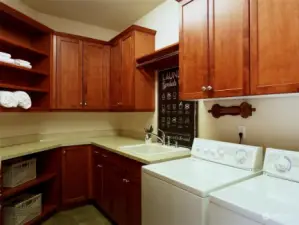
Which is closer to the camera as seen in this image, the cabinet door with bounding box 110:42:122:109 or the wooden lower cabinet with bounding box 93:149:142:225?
the wooden lower cabinet with bounding box 93:149:142:225

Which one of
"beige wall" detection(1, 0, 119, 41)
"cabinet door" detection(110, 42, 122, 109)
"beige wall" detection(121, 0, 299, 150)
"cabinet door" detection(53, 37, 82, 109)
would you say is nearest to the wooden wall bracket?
"beige wall" detection(121, 0, 299, 150)

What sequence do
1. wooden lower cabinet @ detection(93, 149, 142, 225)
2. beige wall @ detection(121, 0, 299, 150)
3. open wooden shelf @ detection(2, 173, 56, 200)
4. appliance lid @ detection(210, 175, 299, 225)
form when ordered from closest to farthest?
appliance lid @ detection(210, 175, 299, 225), beige wall @ detection(121, 0, 299, 150), wooden lower cabinet @ detection(93, 149, 142, 225), open wooden shelf @ detection(2, 173, 56, 200)

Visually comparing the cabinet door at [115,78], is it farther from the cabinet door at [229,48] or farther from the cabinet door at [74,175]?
the cabinet door at [229,48]

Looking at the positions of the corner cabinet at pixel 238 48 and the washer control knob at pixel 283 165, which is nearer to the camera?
the corner cabinet at pixel 238 48

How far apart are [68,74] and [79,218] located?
6.10 ft

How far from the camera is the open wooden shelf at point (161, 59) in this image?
2084 millimetres

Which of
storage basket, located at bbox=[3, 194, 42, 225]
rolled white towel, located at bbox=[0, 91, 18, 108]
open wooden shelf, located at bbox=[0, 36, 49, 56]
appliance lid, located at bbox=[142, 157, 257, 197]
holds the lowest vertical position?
storage basket, located at bbox=[3, 194, 42, 225]

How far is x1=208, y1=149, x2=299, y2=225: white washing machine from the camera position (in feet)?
2.81

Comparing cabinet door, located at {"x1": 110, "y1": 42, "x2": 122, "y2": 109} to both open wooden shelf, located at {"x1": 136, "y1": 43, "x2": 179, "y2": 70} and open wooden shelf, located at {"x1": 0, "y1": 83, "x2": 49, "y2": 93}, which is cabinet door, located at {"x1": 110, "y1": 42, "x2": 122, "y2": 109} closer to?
open wooden shelf, located at {"x1": 136, "y1": 43, "x2": 179, "y2": 70}

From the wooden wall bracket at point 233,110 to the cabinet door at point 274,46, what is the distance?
1.32 ft

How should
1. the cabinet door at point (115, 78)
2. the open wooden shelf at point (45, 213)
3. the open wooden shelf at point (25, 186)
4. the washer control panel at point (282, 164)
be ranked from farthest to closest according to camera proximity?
the cabinet door at point (115, 78), the open wooden shelf at point (45, 213), the open wooden shelf at point (25, 186), the washer control panel at point (282, 164)

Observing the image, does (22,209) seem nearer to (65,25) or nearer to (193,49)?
(193,49)

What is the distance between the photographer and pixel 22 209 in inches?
86.7

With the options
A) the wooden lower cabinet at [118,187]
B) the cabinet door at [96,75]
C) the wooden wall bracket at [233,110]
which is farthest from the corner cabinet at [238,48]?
the cabinet door at [96,75]
